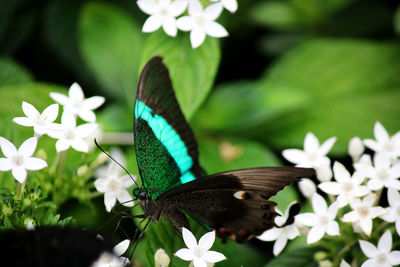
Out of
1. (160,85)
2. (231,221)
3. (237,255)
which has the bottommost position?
(237,255)

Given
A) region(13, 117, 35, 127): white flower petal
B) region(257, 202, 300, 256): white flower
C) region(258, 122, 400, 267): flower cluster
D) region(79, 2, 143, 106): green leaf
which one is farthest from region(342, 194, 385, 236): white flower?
region(79, 2, 143, 106): green leaf

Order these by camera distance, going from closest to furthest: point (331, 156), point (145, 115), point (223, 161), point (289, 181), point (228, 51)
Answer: point (289, 181)
point (145, 115)
point (223, 161)
point (331, 156)
point (228, 51)

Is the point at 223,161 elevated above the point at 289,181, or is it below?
below

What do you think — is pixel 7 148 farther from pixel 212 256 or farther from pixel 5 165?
pixel 212 256

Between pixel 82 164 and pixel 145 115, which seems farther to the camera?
pixel 82 164

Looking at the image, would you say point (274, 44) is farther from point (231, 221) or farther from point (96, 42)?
point (231, 221)

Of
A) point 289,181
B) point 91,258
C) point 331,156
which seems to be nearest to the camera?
point 91,258

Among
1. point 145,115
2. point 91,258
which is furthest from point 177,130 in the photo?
point 91,258

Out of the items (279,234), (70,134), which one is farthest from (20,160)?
(279,234)
